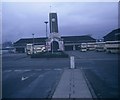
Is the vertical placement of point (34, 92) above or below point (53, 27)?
below

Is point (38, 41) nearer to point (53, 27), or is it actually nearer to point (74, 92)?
point (53, 27)

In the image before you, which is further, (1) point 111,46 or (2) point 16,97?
(1) point 111,46

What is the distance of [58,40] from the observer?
102125 mm

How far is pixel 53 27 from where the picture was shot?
94875 millimetres

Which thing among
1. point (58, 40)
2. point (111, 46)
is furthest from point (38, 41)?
point (111, 46)

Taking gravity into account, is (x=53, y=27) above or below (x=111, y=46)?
above

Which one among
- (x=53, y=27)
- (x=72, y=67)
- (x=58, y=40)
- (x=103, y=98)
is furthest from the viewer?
(x=58, y=40)

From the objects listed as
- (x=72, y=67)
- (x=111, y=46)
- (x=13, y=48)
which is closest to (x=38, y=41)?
(x=13, y=48)

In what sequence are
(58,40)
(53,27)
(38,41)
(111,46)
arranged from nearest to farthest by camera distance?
(111,46)
(53,27)
(58,40)
(38,41)

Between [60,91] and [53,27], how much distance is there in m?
83.3

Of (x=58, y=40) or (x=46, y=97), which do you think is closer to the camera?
(x=46, y=97)

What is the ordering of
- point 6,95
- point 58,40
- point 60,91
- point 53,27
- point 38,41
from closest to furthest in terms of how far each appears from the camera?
point 6,95 → point 60,91 → point 53,27 → point 58,40 → point 38,41

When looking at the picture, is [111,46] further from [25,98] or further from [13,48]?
[13,48]

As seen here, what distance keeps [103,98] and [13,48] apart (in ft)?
343
